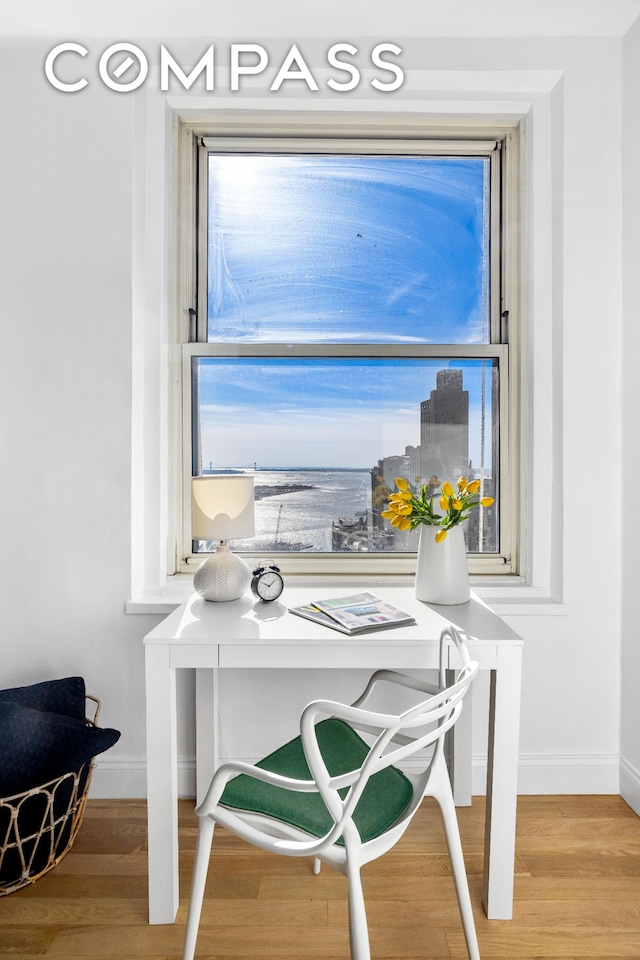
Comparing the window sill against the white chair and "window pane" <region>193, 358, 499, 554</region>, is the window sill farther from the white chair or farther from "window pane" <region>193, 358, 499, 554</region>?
the white chair

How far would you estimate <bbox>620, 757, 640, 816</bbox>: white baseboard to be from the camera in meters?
2.02

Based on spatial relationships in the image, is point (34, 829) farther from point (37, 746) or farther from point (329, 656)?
point (329, 656)

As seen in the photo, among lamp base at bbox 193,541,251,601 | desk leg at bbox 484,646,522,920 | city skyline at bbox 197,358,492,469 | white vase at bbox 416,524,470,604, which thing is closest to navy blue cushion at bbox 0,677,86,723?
lamp base at bbox 193,541,251,601

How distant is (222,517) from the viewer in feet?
5.83

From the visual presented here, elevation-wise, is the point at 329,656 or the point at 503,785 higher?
the point at 329,656

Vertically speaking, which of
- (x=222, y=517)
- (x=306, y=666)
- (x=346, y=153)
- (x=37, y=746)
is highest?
(x=346, y=153)

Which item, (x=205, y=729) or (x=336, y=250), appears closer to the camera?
(x=205, y=729)

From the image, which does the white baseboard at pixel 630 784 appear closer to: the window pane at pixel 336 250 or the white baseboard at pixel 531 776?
the white baseboard at pixel 531 776

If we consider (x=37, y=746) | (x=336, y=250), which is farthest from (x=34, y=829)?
(x=336, y=250)

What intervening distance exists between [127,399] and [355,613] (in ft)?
3.52

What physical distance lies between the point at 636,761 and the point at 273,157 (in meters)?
2.51

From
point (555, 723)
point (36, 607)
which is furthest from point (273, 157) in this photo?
point (555, 723)

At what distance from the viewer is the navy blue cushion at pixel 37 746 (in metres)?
1.62

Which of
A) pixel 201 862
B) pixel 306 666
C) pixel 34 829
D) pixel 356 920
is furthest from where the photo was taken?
pixel 34 829
